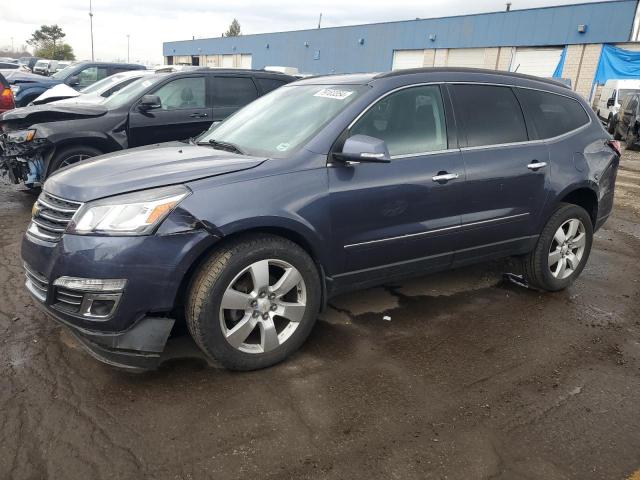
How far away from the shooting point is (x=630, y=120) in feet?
54.0

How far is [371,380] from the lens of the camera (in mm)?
3055

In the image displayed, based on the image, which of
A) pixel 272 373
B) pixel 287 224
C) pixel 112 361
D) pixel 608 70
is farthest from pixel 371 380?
pixel 608 70

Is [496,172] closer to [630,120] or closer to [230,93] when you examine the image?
[230,93]

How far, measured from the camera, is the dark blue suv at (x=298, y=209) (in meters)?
2.70

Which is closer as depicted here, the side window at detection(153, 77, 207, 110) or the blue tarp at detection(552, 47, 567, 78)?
the side window at detection(153, 77, 207, 110)

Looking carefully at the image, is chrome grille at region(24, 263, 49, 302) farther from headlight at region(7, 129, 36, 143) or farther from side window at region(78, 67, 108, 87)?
side window at region(78, 67, 108, 87)

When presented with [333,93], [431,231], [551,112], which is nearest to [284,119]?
[333,93]

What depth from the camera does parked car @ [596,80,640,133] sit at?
18.5 metres

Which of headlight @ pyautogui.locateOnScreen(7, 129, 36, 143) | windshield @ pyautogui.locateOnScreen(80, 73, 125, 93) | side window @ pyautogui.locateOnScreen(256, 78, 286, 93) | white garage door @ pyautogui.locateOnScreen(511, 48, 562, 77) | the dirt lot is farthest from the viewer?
white garage door @ pyautogui.locateOnScreen(511, 48, 562, 77)

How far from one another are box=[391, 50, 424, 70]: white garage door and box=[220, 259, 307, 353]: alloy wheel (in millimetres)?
29888

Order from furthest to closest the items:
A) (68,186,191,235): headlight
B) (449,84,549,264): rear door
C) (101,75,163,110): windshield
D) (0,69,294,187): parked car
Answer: (101,75,163,110): windshield, (0,69,294,187): parked car, (449,84,549,264): rear door, (68,186,191,235): headlight

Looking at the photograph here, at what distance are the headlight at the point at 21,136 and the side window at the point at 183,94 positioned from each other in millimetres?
1657

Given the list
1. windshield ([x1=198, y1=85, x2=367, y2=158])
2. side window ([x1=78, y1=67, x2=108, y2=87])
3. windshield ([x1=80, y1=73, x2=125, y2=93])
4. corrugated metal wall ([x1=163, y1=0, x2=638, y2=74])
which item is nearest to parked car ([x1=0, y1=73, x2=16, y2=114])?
windshield ([x1=80, y1=73, x2=125, y2=93])

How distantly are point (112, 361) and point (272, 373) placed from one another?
901 millimetres
